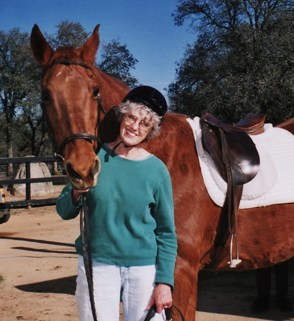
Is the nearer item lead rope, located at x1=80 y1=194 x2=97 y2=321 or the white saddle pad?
lead rope, located at x1=80 y1=194 x2=97 y2=321

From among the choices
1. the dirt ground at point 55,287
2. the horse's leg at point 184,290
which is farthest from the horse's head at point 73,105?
the dirt ground at point 55,287

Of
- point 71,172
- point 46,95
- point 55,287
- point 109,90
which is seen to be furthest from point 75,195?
point 55,287

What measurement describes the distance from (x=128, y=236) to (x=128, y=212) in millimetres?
101

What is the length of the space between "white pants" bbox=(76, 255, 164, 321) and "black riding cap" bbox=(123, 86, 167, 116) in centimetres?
68

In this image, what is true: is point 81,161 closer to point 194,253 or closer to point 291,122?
point 194,253

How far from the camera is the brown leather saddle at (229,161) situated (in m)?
2.50

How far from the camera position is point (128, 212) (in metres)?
1.68

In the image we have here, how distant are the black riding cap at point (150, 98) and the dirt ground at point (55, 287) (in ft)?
8.42

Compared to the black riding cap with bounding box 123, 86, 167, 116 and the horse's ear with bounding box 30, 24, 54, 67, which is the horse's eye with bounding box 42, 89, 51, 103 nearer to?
the horse's ear with bounding box 30, 24, 54, 67

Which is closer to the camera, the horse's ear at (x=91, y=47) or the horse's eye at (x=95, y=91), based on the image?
the horse's eye at (x=95, y=91)

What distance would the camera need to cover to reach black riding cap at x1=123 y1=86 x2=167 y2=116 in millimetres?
1774

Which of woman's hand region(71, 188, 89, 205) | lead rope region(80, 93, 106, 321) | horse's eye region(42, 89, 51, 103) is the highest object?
horse's eye region(42, 89, 51, 103)

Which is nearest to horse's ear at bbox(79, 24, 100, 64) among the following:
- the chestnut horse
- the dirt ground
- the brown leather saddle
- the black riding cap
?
the chestnut horse

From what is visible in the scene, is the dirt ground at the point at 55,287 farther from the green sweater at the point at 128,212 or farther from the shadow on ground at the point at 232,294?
the green sweater at the point at 128,212
